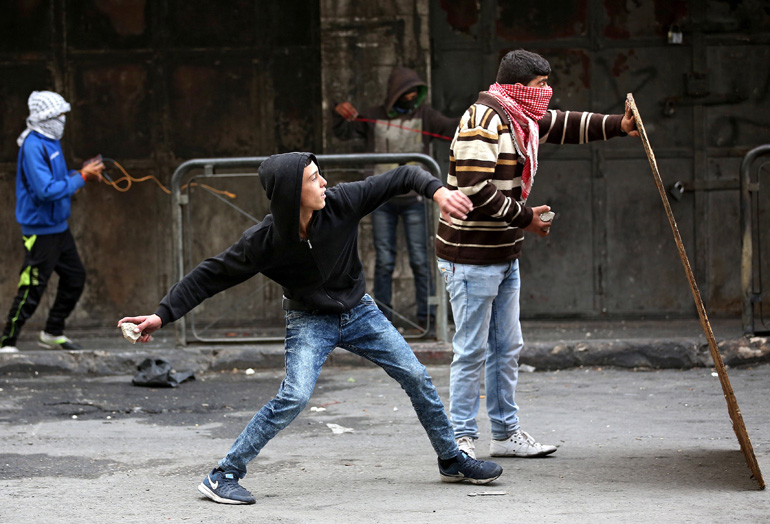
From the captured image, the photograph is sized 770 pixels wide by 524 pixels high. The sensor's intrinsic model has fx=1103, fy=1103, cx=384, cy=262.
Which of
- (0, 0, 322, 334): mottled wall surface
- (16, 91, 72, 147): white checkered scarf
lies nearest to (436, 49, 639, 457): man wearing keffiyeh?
(16, 91, 72, 147): white checkered scarf

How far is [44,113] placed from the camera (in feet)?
26.2

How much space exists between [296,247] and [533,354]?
375 cm

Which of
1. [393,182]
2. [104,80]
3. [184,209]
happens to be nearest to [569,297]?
[184,209]

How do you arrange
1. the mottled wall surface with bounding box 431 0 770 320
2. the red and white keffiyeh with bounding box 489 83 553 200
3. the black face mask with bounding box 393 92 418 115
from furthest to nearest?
the mottled wall surface with bounding box 431 0 770 320, the black face mask with bounding box 393 92 418 115, the red and white keffiyeh with bounding box 489 83 553 200

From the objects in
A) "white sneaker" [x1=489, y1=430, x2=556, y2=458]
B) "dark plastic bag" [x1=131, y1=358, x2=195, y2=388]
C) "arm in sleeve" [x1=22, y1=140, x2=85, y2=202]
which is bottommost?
"dark plastic bag" [x1=131, y1=358, x2=195, y2=388]

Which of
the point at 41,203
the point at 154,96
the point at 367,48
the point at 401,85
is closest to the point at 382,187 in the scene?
the point at 401,85

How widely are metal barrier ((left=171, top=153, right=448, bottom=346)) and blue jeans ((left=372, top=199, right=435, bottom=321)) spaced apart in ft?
0.40

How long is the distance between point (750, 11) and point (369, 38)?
313cm

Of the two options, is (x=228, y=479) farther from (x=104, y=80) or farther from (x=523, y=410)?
(x=104, y=80)

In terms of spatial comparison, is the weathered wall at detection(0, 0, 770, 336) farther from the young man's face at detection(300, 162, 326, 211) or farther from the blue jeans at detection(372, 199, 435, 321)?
the young man's face at detection(300, 162, 326, 211)

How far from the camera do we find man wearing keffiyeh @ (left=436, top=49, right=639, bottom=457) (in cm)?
470

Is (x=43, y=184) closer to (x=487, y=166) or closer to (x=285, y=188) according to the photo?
(x=285, y=188)

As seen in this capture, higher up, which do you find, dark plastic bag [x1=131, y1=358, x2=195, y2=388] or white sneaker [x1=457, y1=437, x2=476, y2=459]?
white sneaker [x1=457, y1=437, x2=476, y2=459]

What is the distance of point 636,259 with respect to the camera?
920 centimetres
